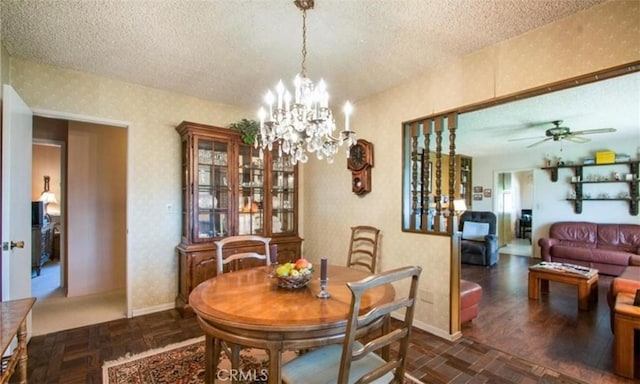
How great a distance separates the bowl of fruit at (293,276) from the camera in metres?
1.77

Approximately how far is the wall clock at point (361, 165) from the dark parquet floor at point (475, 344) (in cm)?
169

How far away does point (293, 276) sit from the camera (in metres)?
1.76

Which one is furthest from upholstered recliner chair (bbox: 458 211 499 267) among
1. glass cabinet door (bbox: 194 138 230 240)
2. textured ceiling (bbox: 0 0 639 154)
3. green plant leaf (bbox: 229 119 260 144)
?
glass cabinet door (bbox: 194 138 230 240)

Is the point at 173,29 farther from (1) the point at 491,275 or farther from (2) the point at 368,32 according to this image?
(1) the point at 491,275

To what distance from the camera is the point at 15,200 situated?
226 cm

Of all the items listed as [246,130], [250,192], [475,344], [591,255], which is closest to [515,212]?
[591,255]

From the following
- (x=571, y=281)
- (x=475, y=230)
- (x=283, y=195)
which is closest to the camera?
(x=571, y=281)

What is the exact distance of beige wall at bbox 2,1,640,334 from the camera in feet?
7.13

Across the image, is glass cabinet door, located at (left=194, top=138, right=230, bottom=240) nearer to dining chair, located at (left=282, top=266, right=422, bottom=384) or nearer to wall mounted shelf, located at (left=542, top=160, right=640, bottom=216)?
dining chair, located at (left=282, top=266, right=422, bottom=384)

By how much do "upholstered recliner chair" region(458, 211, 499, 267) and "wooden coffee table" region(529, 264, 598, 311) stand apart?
154 centimetres

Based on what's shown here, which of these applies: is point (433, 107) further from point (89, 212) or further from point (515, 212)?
point (515, 212)

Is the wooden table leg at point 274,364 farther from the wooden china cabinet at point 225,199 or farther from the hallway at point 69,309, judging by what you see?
the hallway at point 69,309

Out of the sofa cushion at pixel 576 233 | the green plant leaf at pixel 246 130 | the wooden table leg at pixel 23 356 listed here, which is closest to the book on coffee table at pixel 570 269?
the sofa cushion at pixel 576 233

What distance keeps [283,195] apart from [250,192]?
0.50m
